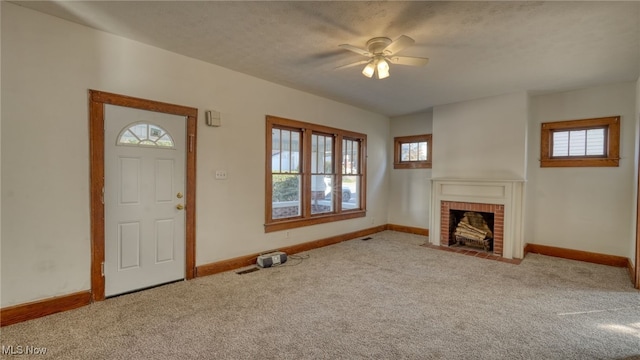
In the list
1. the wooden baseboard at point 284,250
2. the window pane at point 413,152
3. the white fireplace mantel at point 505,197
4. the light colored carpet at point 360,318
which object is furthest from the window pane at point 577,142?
the wooden baseboard at point 284,250

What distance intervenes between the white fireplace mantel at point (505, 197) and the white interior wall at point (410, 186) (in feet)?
3.17

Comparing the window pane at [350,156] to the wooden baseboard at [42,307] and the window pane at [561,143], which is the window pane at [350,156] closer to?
the window pane at [561,143]

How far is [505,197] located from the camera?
4.70 m

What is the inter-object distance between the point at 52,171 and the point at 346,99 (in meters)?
4.24

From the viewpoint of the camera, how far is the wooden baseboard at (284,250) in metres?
3.73

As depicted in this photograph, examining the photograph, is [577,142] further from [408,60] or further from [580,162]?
[408,60]

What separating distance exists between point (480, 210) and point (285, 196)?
335cm

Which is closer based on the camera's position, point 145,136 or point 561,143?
point 145,136

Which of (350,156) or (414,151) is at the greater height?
(414,151)

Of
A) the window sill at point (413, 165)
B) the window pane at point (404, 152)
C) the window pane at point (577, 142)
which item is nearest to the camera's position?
the window pane at point (577, 142)

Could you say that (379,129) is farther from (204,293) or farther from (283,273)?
(204,293)

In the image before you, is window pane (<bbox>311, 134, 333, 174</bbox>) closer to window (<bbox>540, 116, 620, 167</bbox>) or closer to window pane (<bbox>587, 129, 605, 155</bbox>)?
window (<bbox>540, 116, 620, 167</bbox>)

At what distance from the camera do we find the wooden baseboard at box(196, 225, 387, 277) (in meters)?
3.73
